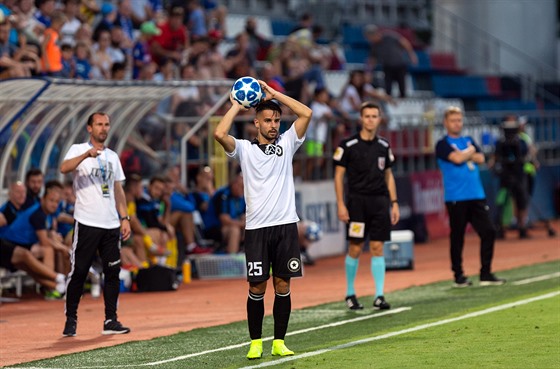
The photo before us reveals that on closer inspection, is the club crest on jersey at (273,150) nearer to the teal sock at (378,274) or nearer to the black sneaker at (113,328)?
the black sneaker at (113,328)

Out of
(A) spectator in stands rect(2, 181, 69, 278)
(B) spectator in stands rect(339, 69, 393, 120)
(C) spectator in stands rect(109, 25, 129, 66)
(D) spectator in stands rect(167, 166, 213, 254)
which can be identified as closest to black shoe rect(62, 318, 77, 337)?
(A) spectator in stands rect(2, 181, 69, 278)

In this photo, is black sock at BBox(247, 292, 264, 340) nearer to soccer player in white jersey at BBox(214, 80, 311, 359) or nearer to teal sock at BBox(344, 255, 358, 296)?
soccer player in white jersey at BBox(214, 80, 311, 359)

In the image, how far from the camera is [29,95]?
17188 millimetres

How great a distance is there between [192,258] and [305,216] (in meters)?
3.39

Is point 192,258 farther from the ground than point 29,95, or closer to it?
closer to it

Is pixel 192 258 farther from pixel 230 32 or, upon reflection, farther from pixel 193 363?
pixel 230 32

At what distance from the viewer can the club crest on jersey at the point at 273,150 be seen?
1126 centimetres

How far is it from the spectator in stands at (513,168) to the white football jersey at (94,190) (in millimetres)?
14849

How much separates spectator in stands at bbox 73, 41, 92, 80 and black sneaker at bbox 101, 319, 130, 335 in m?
8.03

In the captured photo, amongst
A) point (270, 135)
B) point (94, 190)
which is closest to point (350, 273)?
point (94, 190)

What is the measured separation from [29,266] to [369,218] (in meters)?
4.69

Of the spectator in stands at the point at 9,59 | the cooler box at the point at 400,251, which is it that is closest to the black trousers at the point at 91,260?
the spectator in stands at the point at 9,59

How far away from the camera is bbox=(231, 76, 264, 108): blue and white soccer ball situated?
11.1 m

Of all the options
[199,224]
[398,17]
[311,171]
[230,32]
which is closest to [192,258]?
[199,224]
